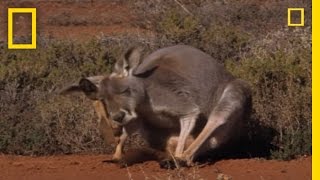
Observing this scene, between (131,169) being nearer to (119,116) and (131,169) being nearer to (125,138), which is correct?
(125,138)

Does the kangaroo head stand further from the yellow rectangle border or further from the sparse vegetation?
the yellow rectangle border

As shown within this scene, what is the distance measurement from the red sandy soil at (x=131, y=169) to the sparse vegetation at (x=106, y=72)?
0.41m

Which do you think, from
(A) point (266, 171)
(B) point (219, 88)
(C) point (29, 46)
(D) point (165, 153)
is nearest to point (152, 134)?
(D) point (165, 153)

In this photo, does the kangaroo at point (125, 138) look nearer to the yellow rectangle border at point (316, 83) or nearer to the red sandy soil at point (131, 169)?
the red sandy soil at point (131, 169)

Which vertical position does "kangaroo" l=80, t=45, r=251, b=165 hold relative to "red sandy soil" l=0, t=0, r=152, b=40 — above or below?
below

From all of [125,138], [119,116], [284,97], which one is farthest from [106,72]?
[119,116]

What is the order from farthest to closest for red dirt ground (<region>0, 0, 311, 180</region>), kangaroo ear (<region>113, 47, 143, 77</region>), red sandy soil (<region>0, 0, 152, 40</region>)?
red sandy soil (<region>0, 0, 152, 40</region>)
kangaroo ear (<region>113, 47, 143, 77</region>)
red dirt ground (<region>0, 0, 311, 180</region>)

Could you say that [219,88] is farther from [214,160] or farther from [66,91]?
[66,91]

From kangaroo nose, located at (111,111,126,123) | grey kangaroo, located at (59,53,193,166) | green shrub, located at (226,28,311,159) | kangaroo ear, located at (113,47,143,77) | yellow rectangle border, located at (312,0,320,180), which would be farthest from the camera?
→ green shrub, located at (226,28,311,159)

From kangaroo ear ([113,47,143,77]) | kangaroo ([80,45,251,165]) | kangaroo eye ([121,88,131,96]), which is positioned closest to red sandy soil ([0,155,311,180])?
kangaroo ([80,45,251,165])

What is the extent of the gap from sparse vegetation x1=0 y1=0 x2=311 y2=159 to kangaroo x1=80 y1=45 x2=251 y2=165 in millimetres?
760

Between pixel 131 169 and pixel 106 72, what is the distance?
4.39 metres

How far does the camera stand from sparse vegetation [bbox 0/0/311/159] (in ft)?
32.7

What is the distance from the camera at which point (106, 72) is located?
42.6ft
